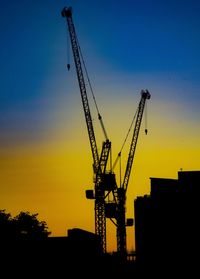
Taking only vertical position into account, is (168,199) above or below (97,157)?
below

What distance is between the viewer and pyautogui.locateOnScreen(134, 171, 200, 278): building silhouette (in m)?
89.4

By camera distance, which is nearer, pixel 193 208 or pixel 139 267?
pixel 193 208

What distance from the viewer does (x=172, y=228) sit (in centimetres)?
9744

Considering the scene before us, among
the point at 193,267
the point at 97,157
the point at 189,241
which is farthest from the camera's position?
the point at 97,157

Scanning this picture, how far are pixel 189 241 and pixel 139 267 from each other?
17642 mm

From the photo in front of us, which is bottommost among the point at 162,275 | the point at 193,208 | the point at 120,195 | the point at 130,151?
the point at 162,275

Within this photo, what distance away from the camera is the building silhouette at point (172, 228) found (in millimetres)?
89375

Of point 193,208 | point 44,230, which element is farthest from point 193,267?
point 44,230

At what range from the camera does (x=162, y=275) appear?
88312mm

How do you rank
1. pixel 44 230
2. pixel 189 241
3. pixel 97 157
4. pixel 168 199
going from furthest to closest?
pixel 44 230 → pixel 97 157 → pixel 168 199 → pixel 189 241

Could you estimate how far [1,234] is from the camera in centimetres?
7081

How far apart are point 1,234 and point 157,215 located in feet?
137

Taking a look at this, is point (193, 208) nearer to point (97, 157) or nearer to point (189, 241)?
point (189, 241)

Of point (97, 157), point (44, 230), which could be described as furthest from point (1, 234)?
point (44, 230)
